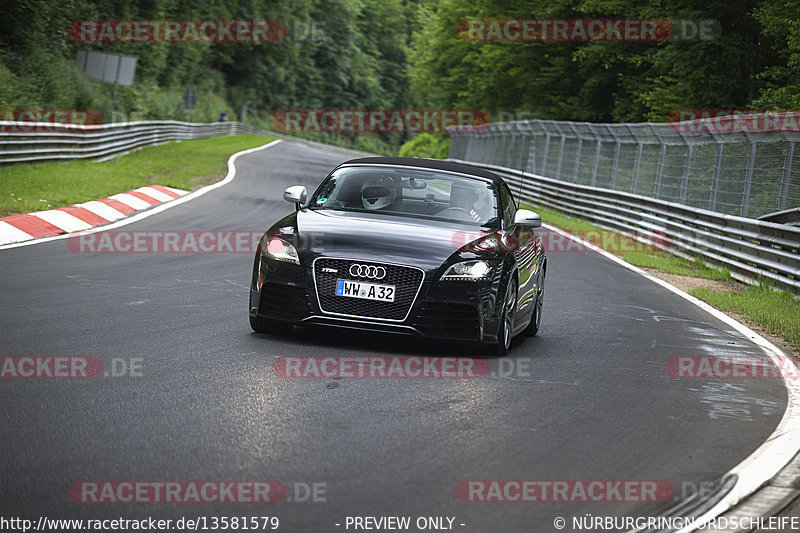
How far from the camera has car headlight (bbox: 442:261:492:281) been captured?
772 cm

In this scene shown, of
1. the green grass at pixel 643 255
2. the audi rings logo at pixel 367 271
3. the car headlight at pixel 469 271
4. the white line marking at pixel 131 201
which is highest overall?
the car headlight at pixel 469 271

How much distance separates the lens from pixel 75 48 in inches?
1848

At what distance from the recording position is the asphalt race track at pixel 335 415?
4566 mm

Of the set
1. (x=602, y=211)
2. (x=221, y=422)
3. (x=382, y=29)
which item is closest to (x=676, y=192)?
(x=602, y=211)

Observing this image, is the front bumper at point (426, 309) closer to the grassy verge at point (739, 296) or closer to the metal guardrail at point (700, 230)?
the grassy verge at point (739, 296)

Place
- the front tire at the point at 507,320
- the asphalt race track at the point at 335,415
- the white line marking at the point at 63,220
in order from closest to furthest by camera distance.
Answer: the asphalt race track at the point at 335,415 → the front tire at the point at 507,320 → the white line marking at the point at 63,220

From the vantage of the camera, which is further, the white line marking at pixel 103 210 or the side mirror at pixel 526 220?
the white line marking at pixel 103 210

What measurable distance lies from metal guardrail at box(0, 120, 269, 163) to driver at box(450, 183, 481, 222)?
13729 millimetres

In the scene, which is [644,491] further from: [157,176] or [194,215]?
[157,176]

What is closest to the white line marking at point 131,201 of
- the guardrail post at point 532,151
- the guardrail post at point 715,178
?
the guardrail post at point 715,178

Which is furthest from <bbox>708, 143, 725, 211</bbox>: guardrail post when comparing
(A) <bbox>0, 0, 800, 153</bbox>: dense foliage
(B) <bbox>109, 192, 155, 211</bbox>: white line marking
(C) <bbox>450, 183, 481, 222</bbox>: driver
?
(C) <bbox>450, 183, 481, 222</bbox>: driver

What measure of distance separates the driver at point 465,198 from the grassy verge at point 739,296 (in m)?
3.51

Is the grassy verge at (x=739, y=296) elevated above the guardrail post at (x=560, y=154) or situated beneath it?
situated beneath

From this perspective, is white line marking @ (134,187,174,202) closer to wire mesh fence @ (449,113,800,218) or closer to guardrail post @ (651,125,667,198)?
wire mesh fence @ (449,113,800,218)
